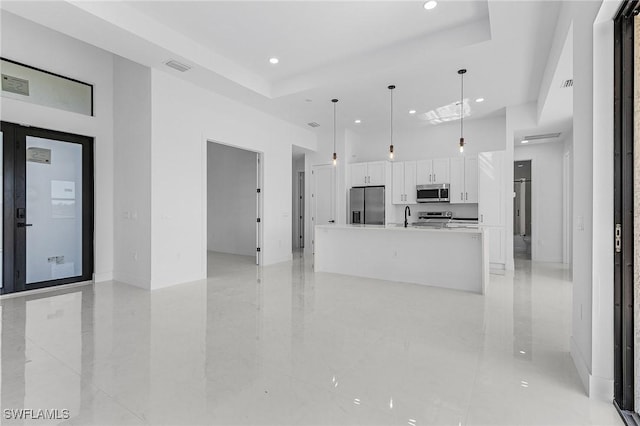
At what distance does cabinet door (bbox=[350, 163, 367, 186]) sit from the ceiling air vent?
14.9 ft

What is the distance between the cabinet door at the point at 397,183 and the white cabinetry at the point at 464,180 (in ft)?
3.62

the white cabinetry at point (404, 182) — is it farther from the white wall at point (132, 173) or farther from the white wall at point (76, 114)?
the white wall at point (76, 114)

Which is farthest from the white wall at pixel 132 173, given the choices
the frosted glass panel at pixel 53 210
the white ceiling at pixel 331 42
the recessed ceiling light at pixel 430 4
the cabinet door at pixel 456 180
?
the cabinet door at pixel 456 180

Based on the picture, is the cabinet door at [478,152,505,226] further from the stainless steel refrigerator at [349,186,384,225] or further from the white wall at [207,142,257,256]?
the white wall at [207,142,257,256]

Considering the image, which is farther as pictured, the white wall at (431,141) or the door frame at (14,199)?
the white wall at (431,141)

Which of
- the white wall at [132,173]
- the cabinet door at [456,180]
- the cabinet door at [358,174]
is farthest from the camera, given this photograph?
the cabinet door at [358,174]

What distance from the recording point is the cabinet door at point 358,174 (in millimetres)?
7910

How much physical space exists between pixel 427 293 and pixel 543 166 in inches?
194

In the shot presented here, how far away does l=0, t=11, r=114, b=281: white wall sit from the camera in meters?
4.38

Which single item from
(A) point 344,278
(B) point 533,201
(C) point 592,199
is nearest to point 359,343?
(C) point 592,199

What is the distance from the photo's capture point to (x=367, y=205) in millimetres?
7727

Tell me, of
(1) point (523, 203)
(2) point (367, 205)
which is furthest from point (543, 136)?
(2) point (367, 205)

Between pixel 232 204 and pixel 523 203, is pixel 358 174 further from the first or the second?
pixel 523 203

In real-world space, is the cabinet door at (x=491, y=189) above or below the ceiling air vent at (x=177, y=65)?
below
